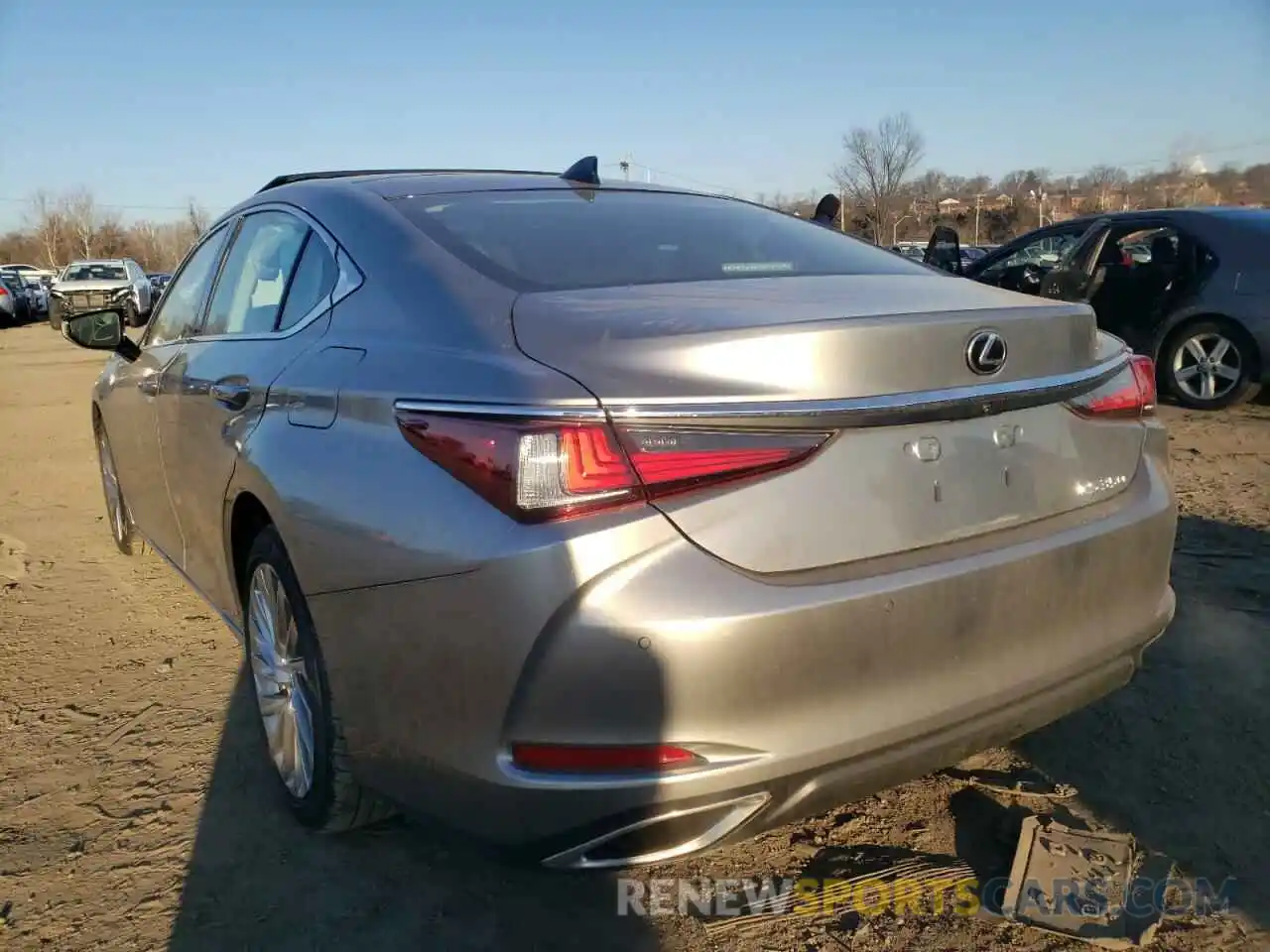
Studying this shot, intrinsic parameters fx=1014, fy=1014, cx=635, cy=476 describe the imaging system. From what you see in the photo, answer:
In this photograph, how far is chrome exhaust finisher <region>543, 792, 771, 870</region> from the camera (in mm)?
1756

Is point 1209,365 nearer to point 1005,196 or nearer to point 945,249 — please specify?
point 945,249

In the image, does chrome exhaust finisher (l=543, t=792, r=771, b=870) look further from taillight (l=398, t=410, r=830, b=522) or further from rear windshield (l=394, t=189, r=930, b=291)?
rear windshield (l=394, t=189, r=930, b=291)

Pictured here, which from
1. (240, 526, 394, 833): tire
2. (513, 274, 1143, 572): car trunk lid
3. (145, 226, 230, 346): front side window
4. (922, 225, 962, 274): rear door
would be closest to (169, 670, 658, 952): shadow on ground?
(240, 526, 394, 833): tire

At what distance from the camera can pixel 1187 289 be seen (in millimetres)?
7469

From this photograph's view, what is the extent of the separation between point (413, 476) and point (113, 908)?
4.29 ft

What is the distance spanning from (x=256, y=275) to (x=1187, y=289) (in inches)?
270

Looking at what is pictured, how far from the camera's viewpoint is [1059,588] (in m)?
2.02

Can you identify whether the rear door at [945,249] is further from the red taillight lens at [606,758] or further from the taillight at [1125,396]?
the red taillight lens at [606,758]

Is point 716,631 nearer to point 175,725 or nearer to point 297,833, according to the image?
point 297,833

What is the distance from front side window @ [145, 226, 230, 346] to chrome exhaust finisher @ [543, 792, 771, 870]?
2.54 meters

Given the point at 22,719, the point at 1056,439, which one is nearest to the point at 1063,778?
the point at 1056,439

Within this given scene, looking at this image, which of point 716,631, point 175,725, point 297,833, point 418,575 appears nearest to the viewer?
point 716,631

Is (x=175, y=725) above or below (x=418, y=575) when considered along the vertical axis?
below

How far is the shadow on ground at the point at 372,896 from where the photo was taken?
2.15 metres
